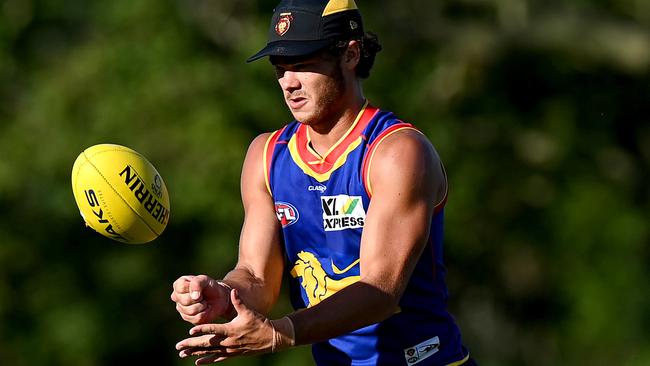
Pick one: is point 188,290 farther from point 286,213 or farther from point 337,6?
point 337,6

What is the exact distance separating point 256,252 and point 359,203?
2.23 feet

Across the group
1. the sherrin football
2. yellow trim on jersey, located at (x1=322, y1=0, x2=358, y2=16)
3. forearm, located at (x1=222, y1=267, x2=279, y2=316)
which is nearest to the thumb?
forearm, located at (x1=222, y1=267, x2=279, y2=316)

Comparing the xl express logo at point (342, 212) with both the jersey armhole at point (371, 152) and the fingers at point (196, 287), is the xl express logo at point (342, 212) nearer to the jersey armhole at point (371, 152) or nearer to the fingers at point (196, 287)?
the jersey armhole at point (371, 152)

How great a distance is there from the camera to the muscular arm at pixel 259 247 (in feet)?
22.5

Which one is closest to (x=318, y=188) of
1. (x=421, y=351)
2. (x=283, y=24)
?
(x=283, y=24)

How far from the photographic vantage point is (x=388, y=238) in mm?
6258

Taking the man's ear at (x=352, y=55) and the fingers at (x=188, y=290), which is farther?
the man's ear at (x=352, y=55)

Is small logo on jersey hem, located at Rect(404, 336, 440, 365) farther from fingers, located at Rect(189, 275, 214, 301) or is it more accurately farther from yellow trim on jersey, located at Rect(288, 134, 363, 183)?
fingers, located at Rect(189, 275, 214, 301)

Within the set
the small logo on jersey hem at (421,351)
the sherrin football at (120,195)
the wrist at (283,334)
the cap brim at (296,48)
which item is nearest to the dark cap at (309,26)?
the cap brim at (296,48)

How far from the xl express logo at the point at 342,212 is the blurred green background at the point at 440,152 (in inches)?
344

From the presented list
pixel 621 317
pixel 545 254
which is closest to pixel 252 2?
pixel 545 254

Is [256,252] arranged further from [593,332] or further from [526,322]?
[526,322]

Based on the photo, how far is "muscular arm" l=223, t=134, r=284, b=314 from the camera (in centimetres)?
686

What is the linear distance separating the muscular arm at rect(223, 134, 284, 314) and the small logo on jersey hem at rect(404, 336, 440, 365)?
2.41 feet
